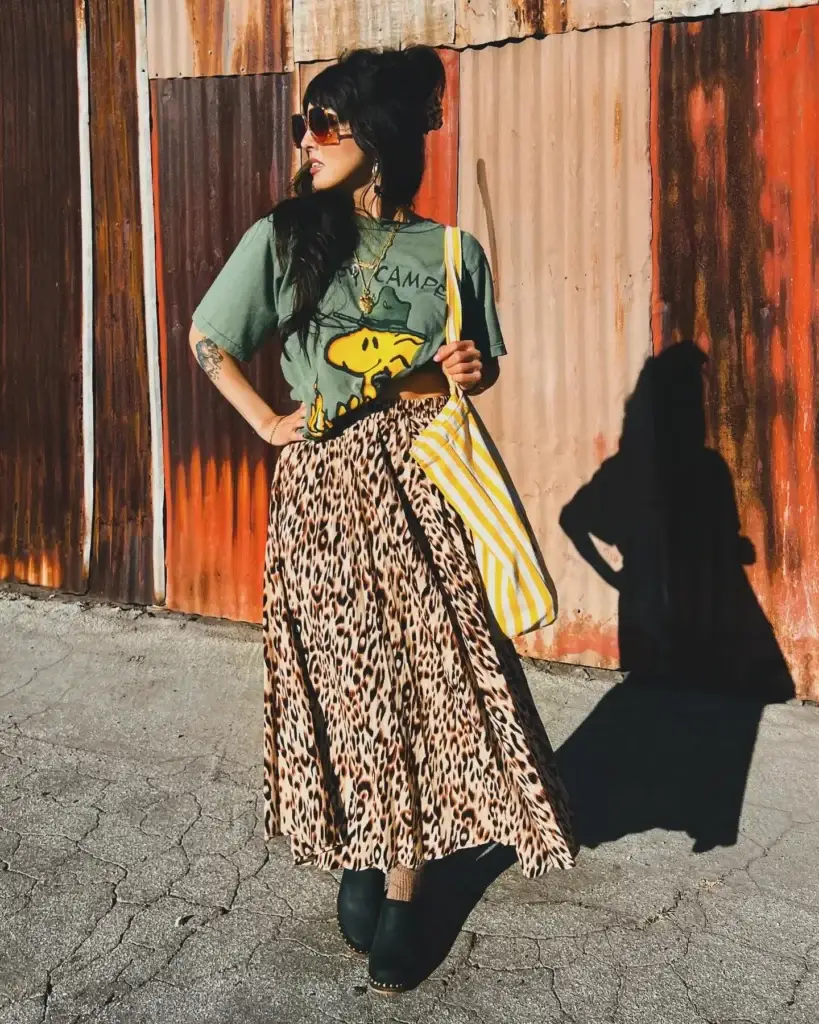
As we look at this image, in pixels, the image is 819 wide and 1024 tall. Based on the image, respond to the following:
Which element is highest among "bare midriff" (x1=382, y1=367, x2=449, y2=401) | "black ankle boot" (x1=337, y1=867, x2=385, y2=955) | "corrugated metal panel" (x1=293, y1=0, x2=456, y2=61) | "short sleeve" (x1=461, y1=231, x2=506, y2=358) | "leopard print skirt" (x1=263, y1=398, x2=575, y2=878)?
"corrugated metal panel" (x1=293, y1=0, x2=456, y2=61)

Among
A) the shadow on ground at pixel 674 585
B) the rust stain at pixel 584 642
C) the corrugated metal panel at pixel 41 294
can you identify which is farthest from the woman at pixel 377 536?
the corrugated metal panel at pixel 41 294

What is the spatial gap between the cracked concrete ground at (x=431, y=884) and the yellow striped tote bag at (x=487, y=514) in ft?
2.86

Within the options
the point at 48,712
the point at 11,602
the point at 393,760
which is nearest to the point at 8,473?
the point at 11,602

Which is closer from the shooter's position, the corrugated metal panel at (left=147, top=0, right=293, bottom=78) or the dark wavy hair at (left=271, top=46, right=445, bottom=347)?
the dark wavy hair at (left=271, top=46, right=445, bottom=347)

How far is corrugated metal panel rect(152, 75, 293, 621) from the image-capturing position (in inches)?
203

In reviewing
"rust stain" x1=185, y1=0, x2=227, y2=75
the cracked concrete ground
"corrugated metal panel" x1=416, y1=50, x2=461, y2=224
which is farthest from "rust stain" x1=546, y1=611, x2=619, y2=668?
"rust stain" x1=185, y1=0, x2=227, y2=75

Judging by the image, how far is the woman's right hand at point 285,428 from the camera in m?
2.75

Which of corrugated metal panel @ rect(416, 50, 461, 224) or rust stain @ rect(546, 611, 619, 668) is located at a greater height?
corrugated metal panel @ rect(416, 50, 461, 224)

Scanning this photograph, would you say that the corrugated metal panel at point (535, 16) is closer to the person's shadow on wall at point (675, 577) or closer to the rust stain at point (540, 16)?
the rust stain at point (540, 16)

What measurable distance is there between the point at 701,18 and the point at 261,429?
105 inches

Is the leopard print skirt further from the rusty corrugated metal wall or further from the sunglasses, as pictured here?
the rusty corrugated metal wall

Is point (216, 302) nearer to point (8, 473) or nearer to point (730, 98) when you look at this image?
point (730, 98)

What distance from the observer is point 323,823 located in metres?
2.77

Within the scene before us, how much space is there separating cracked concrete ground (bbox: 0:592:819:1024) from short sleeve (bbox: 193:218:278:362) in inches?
57.6
